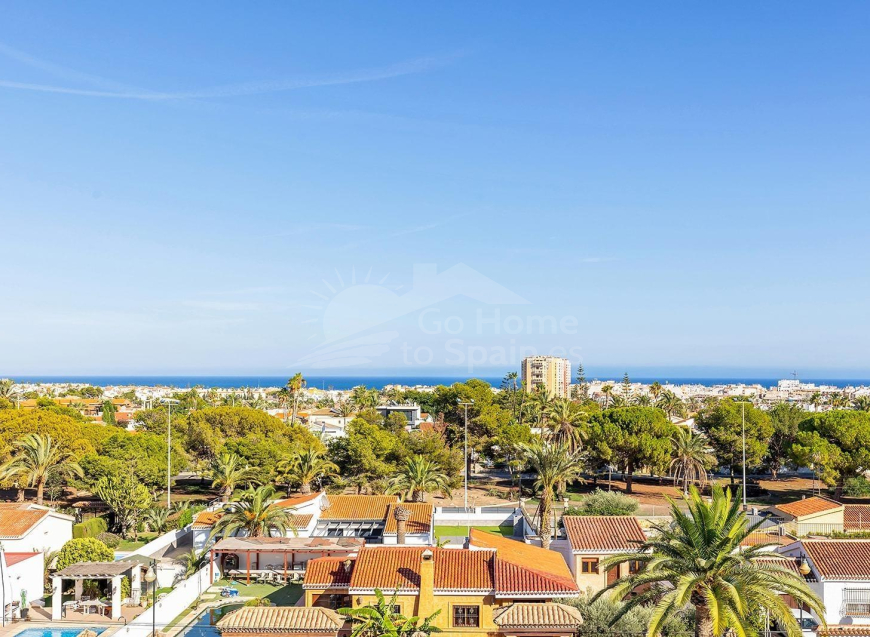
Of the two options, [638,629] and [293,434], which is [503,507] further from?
[638,629]

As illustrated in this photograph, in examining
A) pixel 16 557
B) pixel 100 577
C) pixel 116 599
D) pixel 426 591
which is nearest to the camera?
pixel 426 591

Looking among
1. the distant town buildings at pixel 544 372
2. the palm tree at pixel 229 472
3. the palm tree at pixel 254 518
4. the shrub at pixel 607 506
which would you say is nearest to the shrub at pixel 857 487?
the shrub at pixel 607 506

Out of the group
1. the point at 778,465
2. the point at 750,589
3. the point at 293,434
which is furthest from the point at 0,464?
the point at 778,465

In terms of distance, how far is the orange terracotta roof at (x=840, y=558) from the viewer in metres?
24.9

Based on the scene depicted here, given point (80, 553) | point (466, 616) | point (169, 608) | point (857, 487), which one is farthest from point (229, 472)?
point (857, 487)

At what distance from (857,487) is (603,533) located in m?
30.1

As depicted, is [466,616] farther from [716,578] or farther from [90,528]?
[90,528]

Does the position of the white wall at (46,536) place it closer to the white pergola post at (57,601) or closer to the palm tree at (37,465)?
the white pergola post at (57,601)

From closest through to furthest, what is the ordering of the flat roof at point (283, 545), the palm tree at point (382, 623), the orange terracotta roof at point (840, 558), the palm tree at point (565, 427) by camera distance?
the palm tree at point (382, 623) < the orange terracotta roof at point (840, 558) < the flat roof at point (283, 545) < the palm tree at point (565, 427)

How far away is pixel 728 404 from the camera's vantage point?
59688 mm

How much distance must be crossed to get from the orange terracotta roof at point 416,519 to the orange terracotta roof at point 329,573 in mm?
8133

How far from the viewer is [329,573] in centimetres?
2348

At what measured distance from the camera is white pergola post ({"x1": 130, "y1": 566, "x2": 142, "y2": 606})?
87.4 ft

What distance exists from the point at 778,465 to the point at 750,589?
5048 cm
